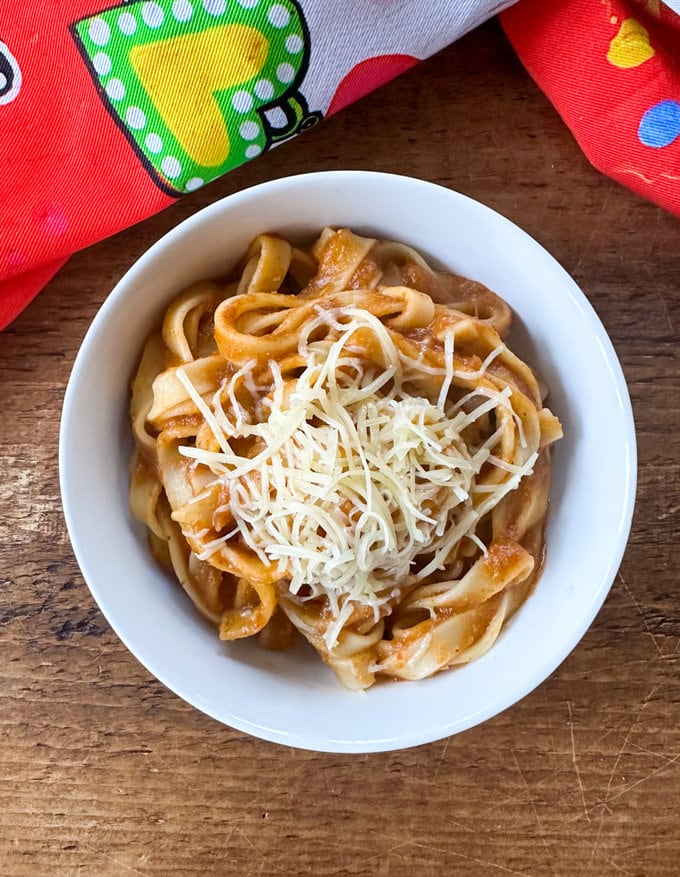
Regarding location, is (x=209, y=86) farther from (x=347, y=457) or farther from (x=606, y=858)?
(x=606, y=858)

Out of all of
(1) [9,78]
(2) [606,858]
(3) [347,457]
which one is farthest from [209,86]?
(2) [606,858]

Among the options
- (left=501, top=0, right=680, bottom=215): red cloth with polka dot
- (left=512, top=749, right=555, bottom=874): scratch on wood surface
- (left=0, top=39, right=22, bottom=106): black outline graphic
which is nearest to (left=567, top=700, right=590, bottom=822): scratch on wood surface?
(left=512, top=749, right=555, bottom=874): scratch on wood surface

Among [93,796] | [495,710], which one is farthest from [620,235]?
[93,796]

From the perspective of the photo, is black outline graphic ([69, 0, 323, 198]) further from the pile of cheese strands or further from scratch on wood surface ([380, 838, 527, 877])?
Result: scratch on wood surface ([380, 838, 527, 877])

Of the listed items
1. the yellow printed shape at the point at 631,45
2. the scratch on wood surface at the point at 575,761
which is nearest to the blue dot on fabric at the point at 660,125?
the yellow printed shape at the point at 631,45

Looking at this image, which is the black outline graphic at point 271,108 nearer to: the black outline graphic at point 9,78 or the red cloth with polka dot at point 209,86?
the red cloth with polka dot at point 209,86
